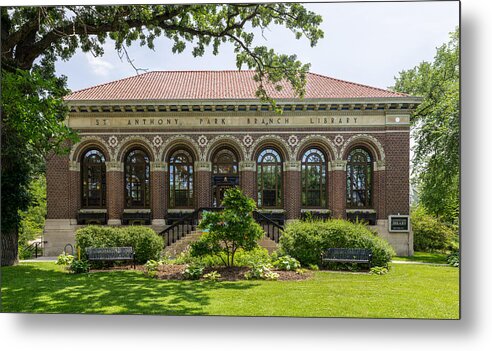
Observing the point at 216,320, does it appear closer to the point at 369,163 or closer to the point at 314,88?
the point at 314,88

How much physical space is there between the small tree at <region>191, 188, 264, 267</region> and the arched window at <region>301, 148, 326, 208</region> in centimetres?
427

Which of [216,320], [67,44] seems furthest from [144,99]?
[216,320]

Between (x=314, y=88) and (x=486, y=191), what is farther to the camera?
(x=314, y=88)

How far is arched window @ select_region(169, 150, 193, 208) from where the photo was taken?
12695mm

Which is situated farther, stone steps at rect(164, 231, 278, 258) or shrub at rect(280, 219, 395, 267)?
stone steps at rect(164, 231, 278, 258)

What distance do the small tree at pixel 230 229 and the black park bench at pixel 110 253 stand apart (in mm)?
1960

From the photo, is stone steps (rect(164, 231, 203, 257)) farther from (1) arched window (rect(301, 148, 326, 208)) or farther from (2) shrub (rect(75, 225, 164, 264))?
(1) arched window (rect(301, 148, 326, 208))

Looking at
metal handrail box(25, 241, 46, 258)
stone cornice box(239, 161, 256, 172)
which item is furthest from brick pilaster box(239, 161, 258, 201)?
metal handrail box(25, 241, 46, 258)

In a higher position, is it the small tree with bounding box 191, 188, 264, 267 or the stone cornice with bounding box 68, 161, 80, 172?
the stone cornice with bounding box 68, 161, 80, 172

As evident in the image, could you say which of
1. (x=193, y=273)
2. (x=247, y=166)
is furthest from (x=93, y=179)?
(x=193, y=273)

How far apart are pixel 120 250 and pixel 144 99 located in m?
5.60

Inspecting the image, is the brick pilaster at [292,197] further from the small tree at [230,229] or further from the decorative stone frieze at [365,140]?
the small tree at [230,229]

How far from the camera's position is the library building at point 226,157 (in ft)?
37.8

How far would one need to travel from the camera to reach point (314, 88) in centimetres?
1107
